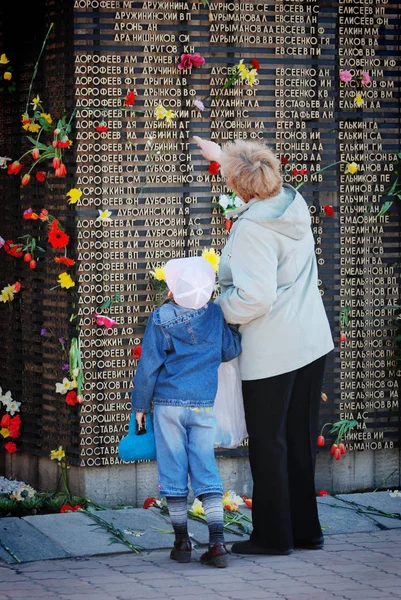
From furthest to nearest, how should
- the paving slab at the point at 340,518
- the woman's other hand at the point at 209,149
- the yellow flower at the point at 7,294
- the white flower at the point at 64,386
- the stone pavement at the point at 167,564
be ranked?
1. the yellow flower at the point at 7,294
2. the white flower at the point at 64,386
3. the paving slab at the point at 340,518
4. the woman's other hand at the point at 209,149
5. the stone pavement at the point at 167,564

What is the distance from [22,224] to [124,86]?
1.15 metres

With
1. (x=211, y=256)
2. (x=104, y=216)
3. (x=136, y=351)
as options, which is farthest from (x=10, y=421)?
(x=211, y=256)

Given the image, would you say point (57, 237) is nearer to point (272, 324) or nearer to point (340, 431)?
point (272, 324)

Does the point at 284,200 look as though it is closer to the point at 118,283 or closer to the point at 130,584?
the point at 118,283

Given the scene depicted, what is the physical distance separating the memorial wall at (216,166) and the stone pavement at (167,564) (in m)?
0.72

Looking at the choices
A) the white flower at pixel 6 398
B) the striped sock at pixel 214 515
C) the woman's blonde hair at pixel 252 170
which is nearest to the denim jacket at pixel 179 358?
the striped sock at pixel 214 515

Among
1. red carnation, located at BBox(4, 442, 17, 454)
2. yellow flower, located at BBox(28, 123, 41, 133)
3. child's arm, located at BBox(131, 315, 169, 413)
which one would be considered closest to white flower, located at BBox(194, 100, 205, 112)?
yellow flower, located at BBox(28, 123, 41, 133)

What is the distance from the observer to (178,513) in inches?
234

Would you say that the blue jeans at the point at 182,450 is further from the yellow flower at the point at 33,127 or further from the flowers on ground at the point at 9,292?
the yellow flower at the point at 33,127

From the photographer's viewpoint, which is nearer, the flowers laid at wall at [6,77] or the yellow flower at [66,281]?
the yellow flower at [66,281]

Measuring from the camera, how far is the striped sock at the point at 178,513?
19.5 feet

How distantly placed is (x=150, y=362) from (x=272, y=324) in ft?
2.08

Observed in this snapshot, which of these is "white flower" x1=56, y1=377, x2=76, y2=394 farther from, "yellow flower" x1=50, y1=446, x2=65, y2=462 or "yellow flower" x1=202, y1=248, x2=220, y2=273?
"yellow flower" x1=202, y1=248, x2=220, y2=273

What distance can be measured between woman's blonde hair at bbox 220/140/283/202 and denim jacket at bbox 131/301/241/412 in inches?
25.3
